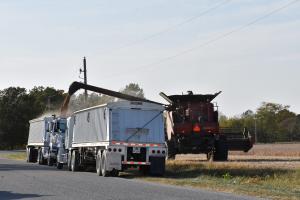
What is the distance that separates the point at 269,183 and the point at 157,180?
17.2 ft

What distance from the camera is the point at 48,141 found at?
146ft

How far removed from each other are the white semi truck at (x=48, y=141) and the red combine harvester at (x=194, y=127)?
643cm

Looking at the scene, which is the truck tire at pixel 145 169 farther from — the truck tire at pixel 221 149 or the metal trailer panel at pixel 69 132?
the truck tire at pixel 221 149

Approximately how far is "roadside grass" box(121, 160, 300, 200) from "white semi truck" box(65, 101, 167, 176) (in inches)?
51.1

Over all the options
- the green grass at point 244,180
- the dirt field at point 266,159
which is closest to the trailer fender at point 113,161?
the green grass at point 244,180

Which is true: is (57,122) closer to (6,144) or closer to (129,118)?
(129,118)


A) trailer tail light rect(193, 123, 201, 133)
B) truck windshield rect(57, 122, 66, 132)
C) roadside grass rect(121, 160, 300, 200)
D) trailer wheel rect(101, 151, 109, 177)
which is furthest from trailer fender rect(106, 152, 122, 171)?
truck windshield rect(57, 122, 66, 132)

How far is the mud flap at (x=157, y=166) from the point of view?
92.6ft

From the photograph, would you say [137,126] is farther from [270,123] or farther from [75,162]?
[270,123]

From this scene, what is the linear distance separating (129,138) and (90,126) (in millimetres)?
3669

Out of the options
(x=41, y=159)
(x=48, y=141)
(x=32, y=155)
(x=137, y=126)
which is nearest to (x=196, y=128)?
(x=137, y=126)

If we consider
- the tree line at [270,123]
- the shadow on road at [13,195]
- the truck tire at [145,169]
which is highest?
the tree line at [270,123]

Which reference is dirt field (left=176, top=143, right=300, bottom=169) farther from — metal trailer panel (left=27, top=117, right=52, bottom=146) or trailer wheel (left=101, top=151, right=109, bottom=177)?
metal trailer panel (left=27, top=117, right=52, bottom=146)

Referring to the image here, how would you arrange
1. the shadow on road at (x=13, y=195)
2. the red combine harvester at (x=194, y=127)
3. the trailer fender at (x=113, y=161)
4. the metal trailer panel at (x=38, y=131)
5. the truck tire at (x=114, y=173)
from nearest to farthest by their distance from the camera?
the shadow on road at (x=13, y=195) → the trailer fender at (x=113, y=161) → the truck tire at (x=114, y=173) → the red combine harvester at (x=194, y=127) → the metal trailer panel at (x=38, y=131)
